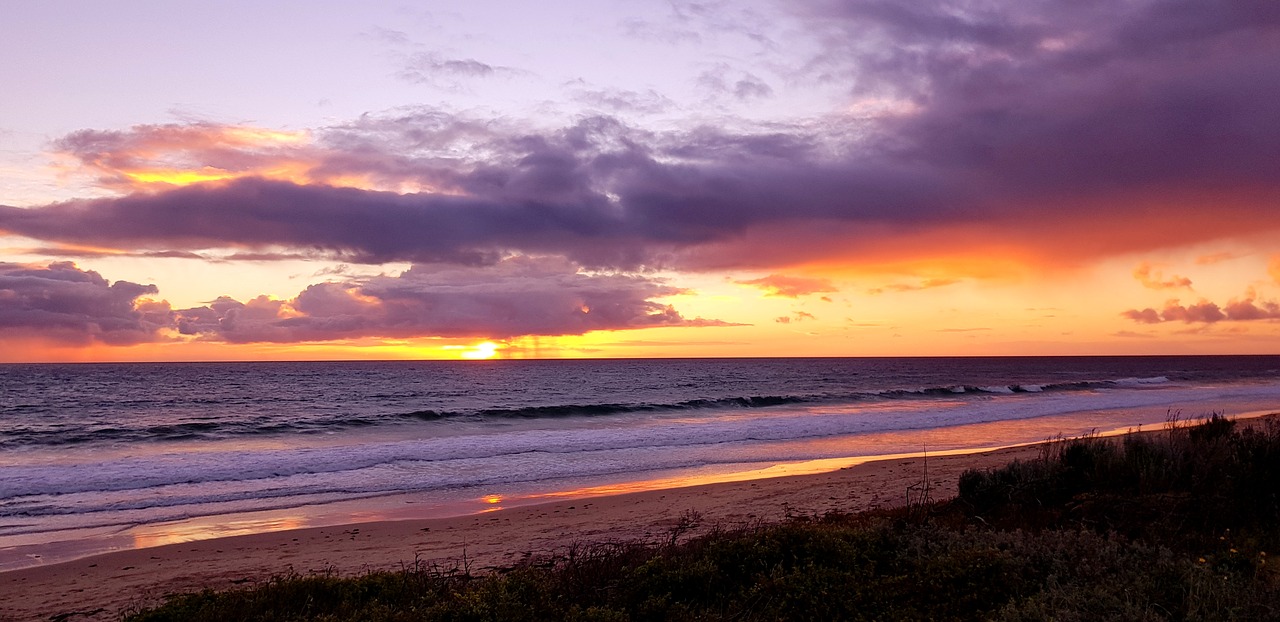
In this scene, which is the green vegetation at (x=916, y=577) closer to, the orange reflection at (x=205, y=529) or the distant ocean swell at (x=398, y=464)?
the orange reflection at (x=205, y=529)

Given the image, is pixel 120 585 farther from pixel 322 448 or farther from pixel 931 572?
pixel 322 448

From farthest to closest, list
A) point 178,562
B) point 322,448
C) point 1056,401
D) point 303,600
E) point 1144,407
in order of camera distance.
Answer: point 1056,401 < point 1144,407 < point 322,448 < point 178,562 < point 303,600

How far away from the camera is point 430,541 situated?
1299cm

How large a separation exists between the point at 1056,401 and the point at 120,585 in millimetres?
54347

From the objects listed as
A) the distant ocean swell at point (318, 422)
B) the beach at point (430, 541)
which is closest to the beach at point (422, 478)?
the beach at point (430, 541)

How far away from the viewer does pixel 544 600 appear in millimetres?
6340

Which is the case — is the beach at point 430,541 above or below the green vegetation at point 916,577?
below

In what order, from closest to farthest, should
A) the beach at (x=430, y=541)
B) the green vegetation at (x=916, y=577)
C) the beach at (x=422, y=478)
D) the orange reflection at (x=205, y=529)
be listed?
the green vegetation at (x=916, y=577), the beach at (x=430, y=541), the beach at (x=422, y=478), the orange reflection at (x=205, y=529)

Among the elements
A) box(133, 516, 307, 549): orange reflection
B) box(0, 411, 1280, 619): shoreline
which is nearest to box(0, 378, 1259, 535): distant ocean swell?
box(133, 516, 307, 549): orange reflection

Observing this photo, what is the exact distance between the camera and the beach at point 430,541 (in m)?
10.2

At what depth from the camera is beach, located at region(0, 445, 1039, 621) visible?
33.6 ft

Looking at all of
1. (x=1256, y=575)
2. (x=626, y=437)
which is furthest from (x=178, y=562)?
(x=626, y=437)

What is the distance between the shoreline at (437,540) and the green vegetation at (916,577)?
2.35 metres

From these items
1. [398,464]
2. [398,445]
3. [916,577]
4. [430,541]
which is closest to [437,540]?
[430,541]
